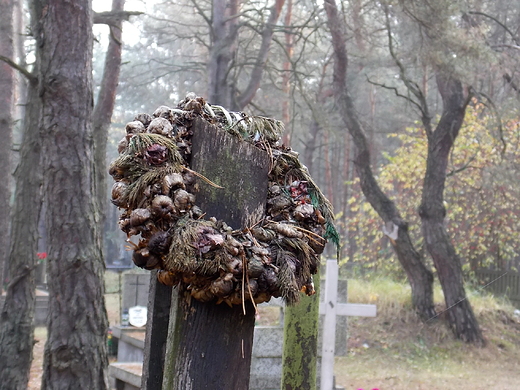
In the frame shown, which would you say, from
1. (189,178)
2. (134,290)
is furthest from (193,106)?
(134,290)

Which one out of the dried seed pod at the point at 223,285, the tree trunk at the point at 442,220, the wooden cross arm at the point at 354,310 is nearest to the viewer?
the dried seed pod at the point at 223,285

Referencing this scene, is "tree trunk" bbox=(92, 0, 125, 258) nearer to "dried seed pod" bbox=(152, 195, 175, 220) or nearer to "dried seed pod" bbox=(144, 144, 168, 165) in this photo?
"dried seed pod" bbox=(144, 144, 168, 165)

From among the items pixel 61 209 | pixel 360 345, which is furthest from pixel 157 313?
pixel 360 345

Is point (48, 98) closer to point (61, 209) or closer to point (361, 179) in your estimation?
point (61, 209)

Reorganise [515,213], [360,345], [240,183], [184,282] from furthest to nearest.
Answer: [515,213] < [360,345] < [240,183] < [184,282]

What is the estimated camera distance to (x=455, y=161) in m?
18.1

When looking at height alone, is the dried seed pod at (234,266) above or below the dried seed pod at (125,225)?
below

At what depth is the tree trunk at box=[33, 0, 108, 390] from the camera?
540 centimetres

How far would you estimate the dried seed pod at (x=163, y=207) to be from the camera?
1.76m

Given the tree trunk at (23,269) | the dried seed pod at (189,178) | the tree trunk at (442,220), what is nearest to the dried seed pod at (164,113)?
the dried seed pod at (189,178)

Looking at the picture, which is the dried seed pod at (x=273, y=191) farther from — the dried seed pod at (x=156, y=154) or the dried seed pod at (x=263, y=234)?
the dried seed pod at (x=156, y=154)

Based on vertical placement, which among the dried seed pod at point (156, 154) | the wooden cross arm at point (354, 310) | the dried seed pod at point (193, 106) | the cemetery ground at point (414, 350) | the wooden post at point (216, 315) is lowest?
the cemetery ground at point (414, 350)

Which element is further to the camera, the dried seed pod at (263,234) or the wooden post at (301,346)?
the wooden post at (301,346)

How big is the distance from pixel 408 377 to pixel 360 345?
2.10 m
